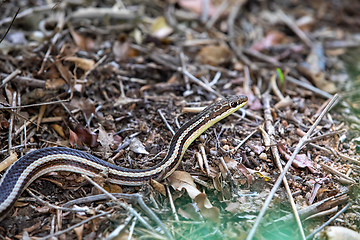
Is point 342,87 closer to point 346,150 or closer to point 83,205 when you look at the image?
point 346,150

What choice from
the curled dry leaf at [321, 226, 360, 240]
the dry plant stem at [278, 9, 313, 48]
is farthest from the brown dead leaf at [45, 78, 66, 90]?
the dry plant stem at [278, 9, 313, 48]

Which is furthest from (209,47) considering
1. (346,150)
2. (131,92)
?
(346,150)

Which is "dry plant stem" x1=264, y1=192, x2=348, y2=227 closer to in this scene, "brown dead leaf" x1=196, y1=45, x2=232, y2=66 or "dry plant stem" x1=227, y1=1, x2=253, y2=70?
"dry plant stem" x1=227, y1=1, x2=253, y2=70

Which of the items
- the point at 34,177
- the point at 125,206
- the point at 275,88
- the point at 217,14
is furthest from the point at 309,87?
the point at 34,177

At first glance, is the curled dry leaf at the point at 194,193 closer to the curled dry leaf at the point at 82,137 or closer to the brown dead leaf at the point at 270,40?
the curled dry leaf at the point at 82,137

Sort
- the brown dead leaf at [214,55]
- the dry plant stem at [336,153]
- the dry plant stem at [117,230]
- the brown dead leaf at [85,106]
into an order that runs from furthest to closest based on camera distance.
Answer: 1. the brown dead leaf at [214,55]
2. the brown dead leaf at [85,106]
3. the dry plant stem at [336,153]
4. the dry plant stem at [117,230]

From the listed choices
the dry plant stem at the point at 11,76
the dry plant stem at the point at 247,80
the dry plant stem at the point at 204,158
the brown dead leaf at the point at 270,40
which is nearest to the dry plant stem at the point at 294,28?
the brown dead leaf at the point at 270,40

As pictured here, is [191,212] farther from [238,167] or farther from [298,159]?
[298,159]
